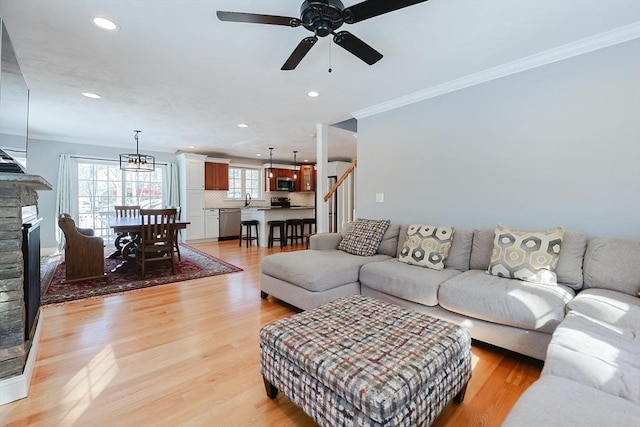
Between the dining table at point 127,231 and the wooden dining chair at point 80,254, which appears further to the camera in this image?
the dining table at point 127,231

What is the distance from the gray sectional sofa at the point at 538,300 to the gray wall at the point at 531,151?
1.14 ft

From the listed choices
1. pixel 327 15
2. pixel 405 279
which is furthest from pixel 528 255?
pixel 327 15

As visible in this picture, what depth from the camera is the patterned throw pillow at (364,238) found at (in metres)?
3.29

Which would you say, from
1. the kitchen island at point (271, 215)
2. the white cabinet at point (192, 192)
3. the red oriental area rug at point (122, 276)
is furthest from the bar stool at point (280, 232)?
the white cabinet at point (192, 192)

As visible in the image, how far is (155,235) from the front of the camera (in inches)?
161

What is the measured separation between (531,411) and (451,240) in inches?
79.7

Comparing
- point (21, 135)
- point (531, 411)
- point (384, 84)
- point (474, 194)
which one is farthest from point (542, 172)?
point (21, 135)

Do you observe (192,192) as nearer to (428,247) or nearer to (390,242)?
(390,242)

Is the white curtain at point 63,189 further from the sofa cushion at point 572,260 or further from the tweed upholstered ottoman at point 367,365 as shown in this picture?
the sofa cushion at point 572,260

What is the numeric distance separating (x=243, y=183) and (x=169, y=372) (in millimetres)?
7216

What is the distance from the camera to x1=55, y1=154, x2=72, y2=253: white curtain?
5816 millimetres

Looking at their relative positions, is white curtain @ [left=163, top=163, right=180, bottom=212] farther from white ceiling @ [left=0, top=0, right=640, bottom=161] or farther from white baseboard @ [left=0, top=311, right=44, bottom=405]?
white baseboard @ [left=0, top=311, right=44, bottom=405]

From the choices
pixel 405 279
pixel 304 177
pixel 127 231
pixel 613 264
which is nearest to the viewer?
pixel 613 264

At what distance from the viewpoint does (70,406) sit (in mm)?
1591
